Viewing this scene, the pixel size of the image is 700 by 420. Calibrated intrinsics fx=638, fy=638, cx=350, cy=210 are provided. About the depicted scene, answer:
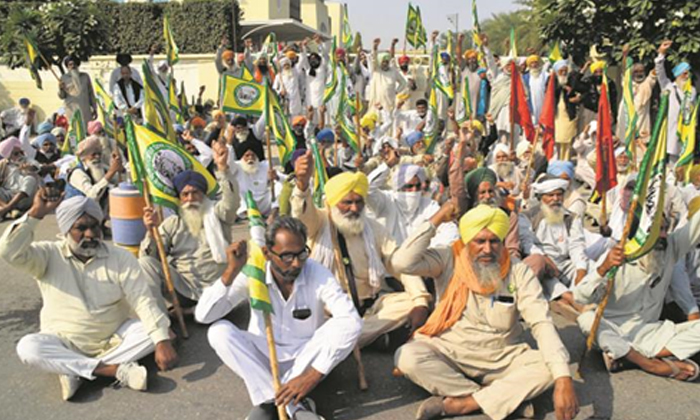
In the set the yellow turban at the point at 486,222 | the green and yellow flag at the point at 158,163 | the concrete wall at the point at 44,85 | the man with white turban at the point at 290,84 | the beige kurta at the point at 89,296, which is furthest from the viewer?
the concrete wall at the point at 44,85

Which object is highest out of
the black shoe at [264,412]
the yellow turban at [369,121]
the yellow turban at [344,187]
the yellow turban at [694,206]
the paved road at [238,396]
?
the yellow turban at [369,121]

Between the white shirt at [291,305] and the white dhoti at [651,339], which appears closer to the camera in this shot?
the white shirt at [291,305]

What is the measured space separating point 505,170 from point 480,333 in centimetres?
396

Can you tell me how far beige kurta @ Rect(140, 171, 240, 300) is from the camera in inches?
202

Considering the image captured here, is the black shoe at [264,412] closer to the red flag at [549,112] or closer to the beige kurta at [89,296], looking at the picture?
the beige kurta at [89,296]

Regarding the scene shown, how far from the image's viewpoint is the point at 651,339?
4164mm

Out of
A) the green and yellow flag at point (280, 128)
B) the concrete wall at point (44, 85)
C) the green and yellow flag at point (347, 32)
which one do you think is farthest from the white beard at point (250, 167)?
the concrete wall at point (44, 85)

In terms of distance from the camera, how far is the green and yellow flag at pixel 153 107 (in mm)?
5992

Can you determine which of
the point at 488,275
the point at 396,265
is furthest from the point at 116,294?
the point at 488,275

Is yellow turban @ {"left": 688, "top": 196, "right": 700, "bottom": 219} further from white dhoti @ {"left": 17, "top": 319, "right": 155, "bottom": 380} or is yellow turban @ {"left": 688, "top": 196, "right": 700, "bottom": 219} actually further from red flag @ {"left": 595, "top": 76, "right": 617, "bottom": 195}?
white dhoti @ {"left": 17, "top": 319, "right": 155, "bottom": 380}

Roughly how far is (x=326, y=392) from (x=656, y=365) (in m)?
2.12

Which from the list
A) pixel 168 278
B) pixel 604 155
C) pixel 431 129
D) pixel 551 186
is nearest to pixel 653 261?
pixel 551 186

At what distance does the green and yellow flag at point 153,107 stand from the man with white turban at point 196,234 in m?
1.14

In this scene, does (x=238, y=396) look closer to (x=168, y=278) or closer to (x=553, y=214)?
(x=168, y=278)
